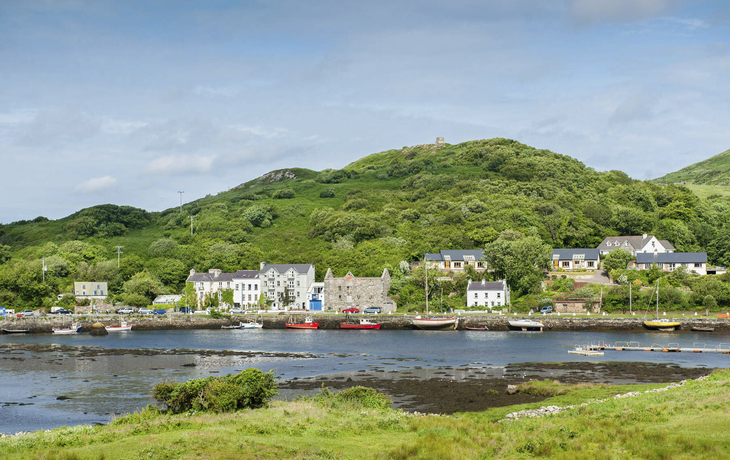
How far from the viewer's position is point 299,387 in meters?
42.1

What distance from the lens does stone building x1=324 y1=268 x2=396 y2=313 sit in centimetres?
10219

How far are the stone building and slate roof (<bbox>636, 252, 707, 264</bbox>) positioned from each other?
1864 inches

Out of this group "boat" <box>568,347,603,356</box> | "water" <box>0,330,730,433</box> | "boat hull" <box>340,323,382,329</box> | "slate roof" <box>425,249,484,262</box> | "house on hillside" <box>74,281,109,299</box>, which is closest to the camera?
"water" <box>0,330,730,433</box>

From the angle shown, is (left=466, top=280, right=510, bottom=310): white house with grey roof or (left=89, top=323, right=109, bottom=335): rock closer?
(left=89, top=323, right=109, bottom=335): rock

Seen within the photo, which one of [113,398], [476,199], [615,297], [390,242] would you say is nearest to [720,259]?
[615,297]

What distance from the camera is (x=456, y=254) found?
116 m

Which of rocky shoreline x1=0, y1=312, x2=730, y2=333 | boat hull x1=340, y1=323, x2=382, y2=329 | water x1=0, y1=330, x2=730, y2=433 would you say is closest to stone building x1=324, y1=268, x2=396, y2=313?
rocky shoreline x1=0, y1=312, x2=730, y2=333

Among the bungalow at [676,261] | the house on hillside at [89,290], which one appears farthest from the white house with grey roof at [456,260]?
the house on hillside at [89,290]

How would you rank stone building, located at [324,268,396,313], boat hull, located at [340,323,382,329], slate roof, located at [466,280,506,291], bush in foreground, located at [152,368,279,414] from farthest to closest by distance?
stone building, located at [324,268,396,313]
slate roof, located at [466,280,506,291]
boat hull, located at [340,323,382,329]
bush in foreground, located at [152,368,279,414]

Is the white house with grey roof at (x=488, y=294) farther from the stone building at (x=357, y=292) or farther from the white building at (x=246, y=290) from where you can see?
the white building at (x=246, y=290)

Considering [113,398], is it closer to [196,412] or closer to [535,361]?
[196,412]

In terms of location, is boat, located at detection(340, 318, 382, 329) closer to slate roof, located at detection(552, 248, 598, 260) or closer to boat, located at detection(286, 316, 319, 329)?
boat, located at detection(286, 316, 319, 329)

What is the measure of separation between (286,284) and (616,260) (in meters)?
59.9

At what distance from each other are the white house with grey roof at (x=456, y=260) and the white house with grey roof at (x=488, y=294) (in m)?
13.1
